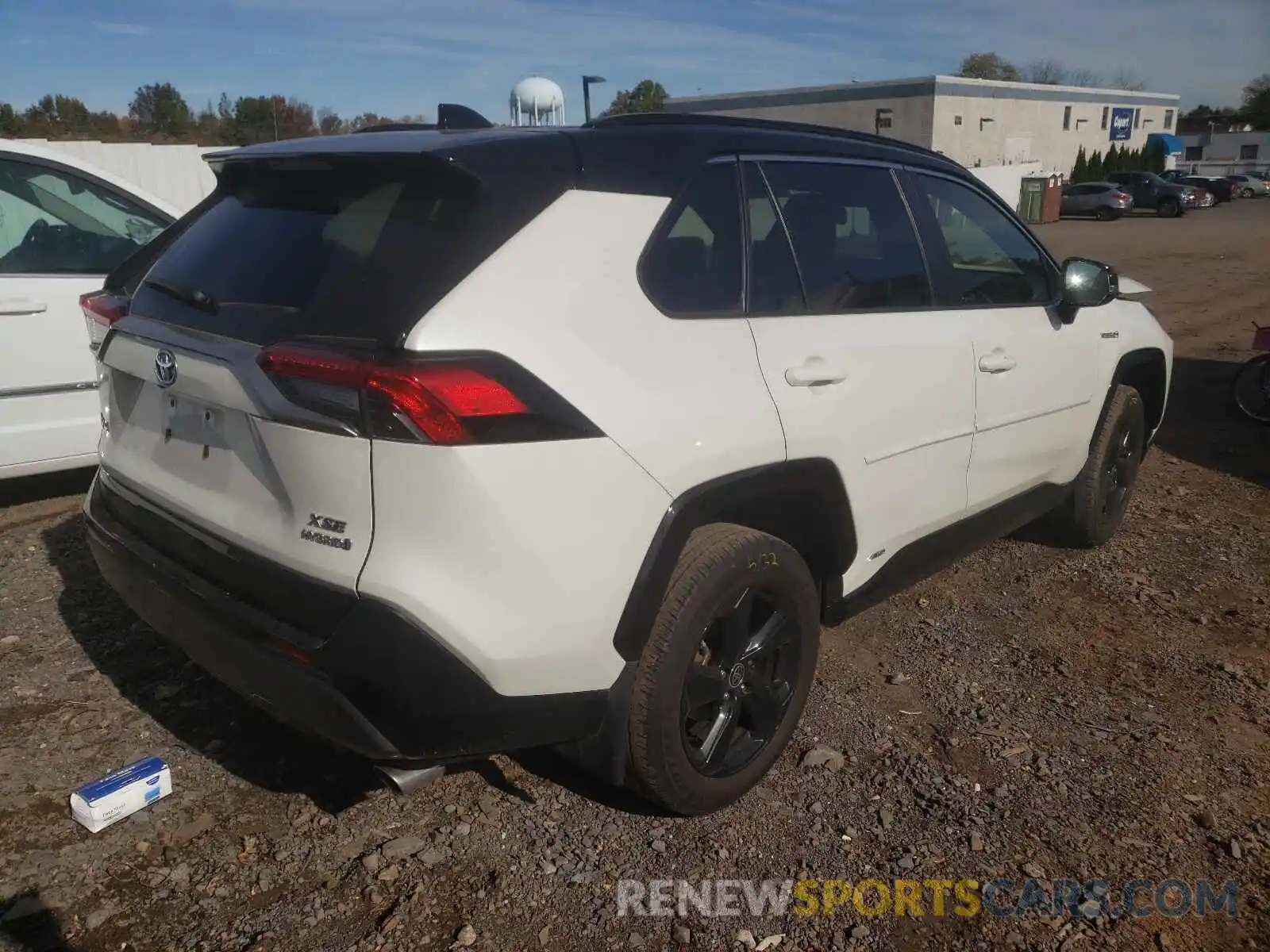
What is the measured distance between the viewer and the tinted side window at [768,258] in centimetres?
283

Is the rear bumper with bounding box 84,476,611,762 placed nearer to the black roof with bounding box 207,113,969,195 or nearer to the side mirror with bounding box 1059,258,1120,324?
the black roof with bounding box 207,113,969,195

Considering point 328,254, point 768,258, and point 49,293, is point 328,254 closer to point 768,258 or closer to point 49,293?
point 768,258

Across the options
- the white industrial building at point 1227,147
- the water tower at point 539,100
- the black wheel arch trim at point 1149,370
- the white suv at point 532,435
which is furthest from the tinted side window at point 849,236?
the white industrial building at point 1227,147

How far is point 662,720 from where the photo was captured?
8.34 ft

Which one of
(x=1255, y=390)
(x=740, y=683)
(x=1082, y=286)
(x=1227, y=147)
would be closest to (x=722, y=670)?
(x=740, y=683)

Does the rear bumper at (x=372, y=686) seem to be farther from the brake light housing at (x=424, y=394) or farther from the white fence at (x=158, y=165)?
the white fence at (x=158, y=165)

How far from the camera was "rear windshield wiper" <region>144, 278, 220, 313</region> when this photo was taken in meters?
2.51

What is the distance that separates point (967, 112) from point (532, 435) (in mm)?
51420

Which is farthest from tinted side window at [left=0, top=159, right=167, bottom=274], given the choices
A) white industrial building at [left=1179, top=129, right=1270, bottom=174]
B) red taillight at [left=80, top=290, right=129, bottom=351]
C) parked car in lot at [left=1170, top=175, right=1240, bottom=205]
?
white industrial building at [left=1179, top=129, right=1270, bottom=174]

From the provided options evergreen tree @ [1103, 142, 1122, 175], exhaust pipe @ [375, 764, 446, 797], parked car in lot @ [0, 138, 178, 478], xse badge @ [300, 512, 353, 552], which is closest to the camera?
xse badge @ [300, 512, 353, 552]

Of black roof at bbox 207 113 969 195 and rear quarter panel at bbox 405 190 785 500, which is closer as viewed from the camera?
rear quarter panel at bbox 405 190 785 500

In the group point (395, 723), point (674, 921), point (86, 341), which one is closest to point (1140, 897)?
point (674, 921)

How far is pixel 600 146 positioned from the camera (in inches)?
99.2

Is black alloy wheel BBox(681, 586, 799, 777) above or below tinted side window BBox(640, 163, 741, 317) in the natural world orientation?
below
